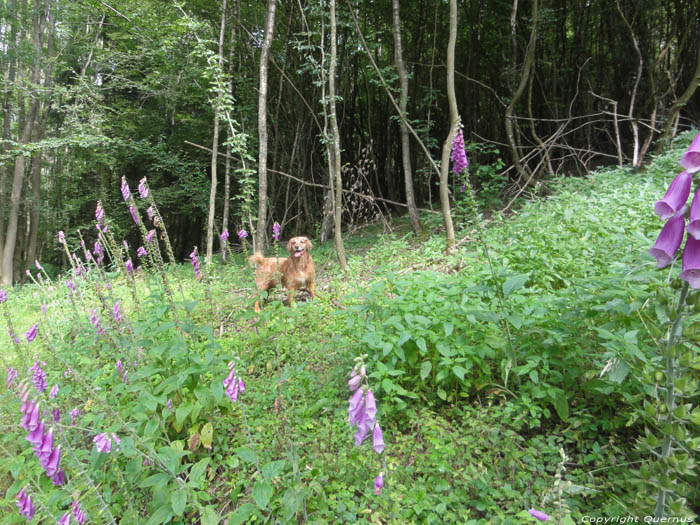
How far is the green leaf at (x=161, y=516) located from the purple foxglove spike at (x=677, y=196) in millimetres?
1933

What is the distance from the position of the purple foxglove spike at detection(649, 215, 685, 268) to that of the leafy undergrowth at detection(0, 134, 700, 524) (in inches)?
8.7

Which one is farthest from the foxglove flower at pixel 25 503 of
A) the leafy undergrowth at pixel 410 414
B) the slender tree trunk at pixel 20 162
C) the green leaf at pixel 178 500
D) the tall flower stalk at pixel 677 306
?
the slender tree trunk at pixel 20 162

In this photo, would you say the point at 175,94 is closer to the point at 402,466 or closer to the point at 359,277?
the point at 359,277

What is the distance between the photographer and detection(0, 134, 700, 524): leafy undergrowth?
1423mm

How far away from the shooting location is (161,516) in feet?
4.42

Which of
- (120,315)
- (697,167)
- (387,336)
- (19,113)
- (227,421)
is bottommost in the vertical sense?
(227,421)

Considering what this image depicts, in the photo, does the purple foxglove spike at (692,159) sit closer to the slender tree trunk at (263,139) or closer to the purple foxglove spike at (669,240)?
the purple foxglove spike at (669,240)

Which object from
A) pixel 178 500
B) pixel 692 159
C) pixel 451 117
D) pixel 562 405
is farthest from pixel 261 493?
pixel 451 117

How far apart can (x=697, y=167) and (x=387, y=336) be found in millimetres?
Answer: 1570

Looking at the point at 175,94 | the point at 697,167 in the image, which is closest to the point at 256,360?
the point at 697,167

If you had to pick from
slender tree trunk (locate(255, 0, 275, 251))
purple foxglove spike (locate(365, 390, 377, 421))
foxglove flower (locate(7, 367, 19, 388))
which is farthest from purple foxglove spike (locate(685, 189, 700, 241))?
slender tree trunk (locate(255, 0, 275, 251))

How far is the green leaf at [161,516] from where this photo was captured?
52.1 inches

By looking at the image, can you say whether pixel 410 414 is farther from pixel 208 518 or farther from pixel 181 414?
pixel 181 414

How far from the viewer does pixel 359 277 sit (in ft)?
15.2
